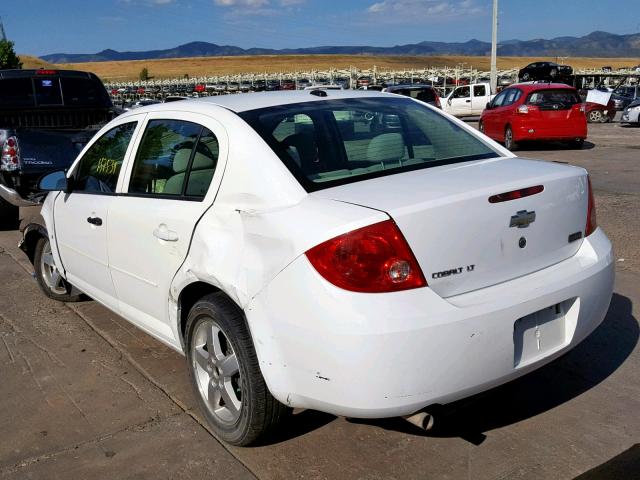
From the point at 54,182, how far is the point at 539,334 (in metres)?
3.40

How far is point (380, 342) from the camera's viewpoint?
248 centimetres

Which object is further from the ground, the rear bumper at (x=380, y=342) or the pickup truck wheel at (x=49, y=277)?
the rear bumper at (x=380, y=342)

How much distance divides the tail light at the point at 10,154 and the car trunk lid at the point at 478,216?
6.46m

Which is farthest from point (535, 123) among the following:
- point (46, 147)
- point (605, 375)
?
point (605, 375)

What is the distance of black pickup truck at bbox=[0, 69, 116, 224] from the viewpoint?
8156 millimetres

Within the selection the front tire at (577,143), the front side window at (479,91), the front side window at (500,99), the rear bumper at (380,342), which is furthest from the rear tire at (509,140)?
the front side window at (479,91)

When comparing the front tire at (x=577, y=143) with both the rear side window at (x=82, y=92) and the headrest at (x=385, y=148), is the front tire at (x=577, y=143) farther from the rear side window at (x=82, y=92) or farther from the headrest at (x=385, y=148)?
the headrest at (x=385, y=148)

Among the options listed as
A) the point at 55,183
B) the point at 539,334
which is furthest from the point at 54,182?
the point at 539,334

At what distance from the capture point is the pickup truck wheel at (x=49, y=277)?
550cm

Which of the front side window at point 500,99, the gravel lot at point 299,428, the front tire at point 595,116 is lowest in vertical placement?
the front tire at point 595,116

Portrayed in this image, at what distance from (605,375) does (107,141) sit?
337 centimetres

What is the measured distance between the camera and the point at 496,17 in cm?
3247

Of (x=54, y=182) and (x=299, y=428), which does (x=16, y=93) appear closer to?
(x=54, y=182)

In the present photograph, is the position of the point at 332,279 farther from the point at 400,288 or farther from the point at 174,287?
the point at 174,287
